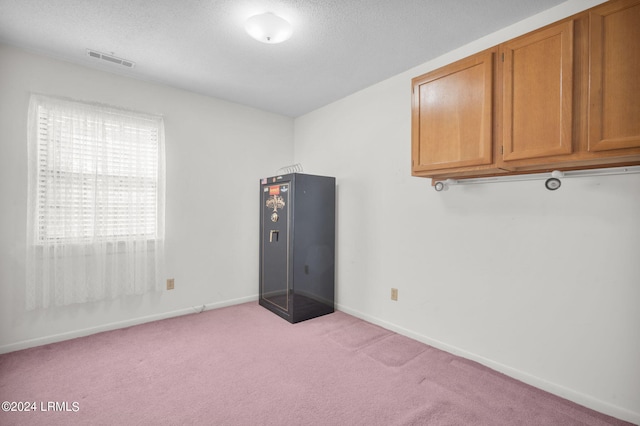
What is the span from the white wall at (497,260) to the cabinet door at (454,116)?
44 centimetres

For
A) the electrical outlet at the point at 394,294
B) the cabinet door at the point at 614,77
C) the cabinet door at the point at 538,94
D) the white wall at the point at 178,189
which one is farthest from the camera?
the electrical outlet at the point at 394,294

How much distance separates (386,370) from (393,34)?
2505 millimetres

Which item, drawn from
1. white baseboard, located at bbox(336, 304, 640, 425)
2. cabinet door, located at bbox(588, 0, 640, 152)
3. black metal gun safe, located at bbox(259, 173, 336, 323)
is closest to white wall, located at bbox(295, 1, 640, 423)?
white baseboard, located at bbox(336, 304, 640, 425)

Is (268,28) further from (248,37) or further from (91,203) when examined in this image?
(91,203)

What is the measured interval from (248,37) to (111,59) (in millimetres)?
1326

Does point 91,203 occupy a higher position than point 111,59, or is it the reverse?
point 111,59

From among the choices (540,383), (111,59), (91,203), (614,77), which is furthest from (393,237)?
(111,59)

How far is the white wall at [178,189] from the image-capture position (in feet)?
8.00

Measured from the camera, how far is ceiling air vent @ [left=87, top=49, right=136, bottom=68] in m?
2.51

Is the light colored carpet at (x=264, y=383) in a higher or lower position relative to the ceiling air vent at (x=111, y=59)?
lower

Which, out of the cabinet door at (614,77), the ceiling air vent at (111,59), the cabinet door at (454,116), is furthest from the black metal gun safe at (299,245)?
the cabinet door at (614,77)

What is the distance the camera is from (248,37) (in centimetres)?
227

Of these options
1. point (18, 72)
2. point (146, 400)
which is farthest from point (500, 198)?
point (18, 72)

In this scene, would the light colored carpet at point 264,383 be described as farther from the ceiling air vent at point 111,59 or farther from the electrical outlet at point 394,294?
the ceiling air vent at point 111,59
